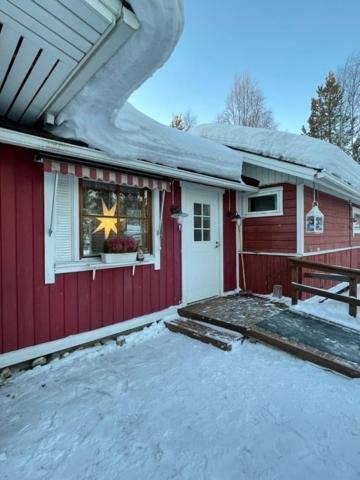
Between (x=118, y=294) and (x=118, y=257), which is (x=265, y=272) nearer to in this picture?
(x=118, y=294)

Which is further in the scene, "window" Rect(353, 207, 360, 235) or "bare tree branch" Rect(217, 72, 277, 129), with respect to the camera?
"bare tree branch" Rect(217, 72, 277, 129)

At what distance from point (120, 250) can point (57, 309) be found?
1000 millimetres

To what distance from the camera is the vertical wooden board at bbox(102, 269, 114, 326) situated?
3.46m

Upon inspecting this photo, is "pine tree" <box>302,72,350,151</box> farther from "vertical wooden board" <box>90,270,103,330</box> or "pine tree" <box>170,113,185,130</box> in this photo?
"vertical wooden board" <box>90,270,103,330</box>

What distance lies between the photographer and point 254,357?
9.87ft

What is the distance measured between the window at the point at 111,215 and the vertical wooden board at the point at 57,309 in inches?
17.8

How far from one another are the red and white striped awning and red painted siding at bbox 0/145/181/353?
238 mm

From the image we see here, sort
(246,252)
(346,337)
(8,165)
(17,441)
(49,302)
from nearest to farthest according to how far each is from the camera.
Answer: (17,441) → (8,165) → (49,302) → (346,337) → (246,252)

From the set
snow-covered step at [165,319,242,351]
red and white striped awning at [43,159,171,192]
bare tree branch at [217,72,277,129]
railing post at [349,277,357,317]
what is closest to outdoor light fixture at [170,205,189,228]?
red and white striped awning at [43,159,171,192]

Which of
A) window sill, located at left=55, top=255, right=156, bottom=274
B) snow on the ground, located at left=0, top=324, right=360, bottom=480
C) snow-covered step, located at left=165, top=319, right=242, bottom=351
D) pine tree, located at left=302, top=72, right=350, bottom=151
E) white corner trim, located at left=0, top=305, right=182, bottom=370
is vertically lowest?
snow on the ground, located at left=0, top=324, right=360, bottom=480

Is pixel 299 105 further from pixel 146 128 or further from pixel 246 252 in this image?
pixel 146 128

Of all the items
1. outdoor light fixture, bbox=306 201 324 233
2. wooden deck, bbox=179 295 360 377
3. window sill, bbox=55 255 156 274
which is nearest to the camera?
wooden deck, bbox=179 295 360 377

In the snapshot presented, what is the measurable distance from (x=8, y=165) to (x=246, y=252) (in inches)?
169

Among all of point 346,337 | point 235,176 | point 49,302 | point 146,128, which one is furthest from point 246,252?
point 49,302
